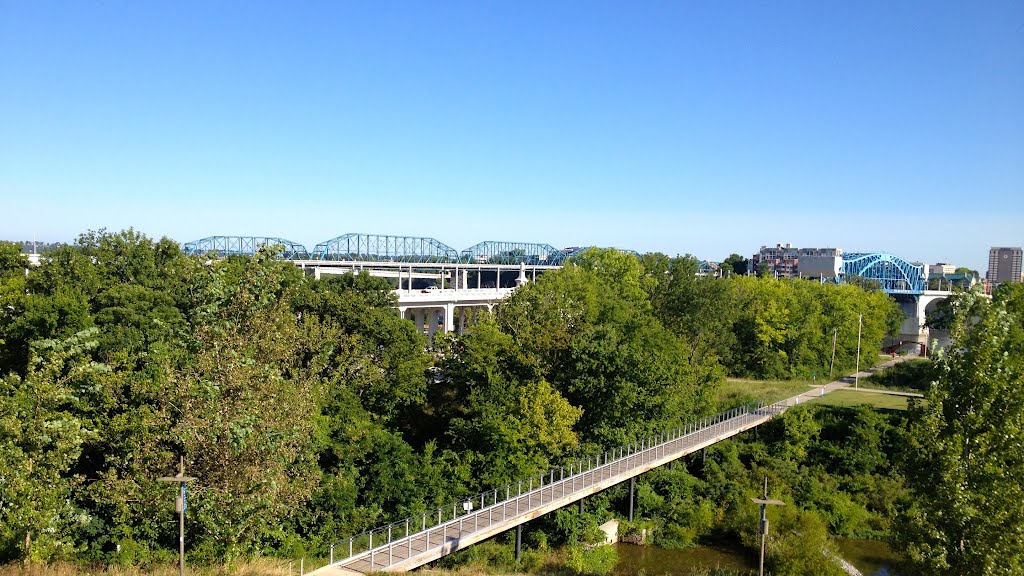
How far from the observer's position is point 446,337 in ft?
121

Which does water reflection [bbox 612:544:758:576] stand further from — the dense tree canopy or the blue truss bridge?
the blue truss bridge

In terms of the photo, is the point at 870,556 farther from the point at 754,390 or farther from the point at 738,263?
the point at 738,263

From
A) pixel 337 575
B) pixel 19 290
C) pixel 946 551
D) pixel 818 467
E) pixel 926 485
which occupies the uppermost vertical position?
pixel 19 290

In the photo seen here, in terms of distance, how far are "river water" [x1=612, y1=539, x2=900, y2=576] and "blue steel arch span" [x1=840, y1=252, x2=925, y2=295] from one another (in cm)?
13209

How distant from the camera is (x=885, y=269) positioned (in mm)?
162000

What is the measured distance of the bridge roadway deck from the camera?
22.6 meters

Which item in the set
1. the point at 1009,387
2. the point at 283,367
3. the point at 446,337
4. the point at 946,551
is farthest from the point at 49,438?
Answer: the point at 1009,387

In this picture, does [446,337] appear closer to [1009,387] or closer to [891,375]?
[1009,387]

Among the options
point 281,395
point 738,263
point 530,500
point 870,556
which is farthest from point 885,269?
point 281,395

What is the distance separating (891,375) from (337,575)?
5083 cm

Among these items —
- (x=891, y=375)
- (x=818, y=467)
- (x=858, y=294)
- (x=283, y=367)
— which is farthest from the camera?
(x=858, y=294)

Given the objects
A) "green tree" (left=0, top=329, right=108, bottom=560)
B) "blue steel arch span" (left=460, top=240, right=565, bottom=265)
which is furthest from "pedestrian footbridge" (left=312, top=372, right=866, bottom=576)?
"blue steel arch span" (left=460, top=240, right=565, bottom=265)

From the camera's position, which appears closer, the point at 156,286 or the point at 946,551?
the point at 946,551

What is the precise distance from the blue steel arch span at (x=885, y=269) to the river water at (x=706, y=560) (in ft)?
433
